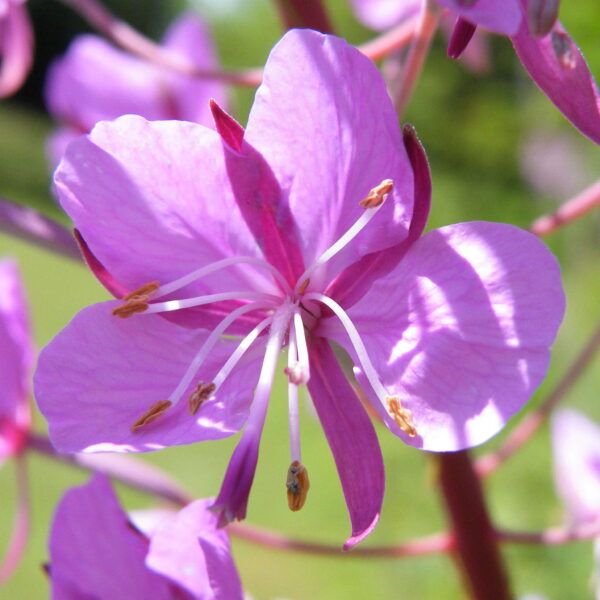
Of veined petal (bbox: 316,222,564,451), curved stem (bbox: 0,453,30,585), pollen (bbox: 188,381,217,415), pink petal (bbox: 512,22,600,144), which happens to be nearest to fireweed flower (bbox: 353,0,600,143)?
pink petal (bbox: 512,22,600,144)

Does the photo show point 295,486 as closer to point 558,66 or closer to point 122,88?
point 558,66

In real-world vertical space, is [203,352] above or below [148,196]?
below

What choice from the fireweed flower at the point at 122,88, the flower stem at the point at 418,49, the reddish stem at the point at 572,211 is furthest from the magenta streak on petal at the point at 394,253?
the fireweed flower at the point at 122,88

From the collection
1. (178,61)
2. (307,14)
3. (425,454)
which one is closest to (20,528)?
(425,454)

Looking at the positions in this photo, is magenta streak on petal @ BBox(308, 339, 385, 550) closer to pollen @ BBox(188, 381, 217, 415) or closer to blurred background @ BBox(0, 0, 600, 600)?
pollen @ BBox(188, 381, 217, 415)

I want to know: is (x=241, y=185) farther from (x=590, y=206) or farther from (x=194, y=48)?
(x=194, y=48)

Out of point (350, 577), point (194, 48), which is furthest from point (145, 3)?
point (194, 48)
